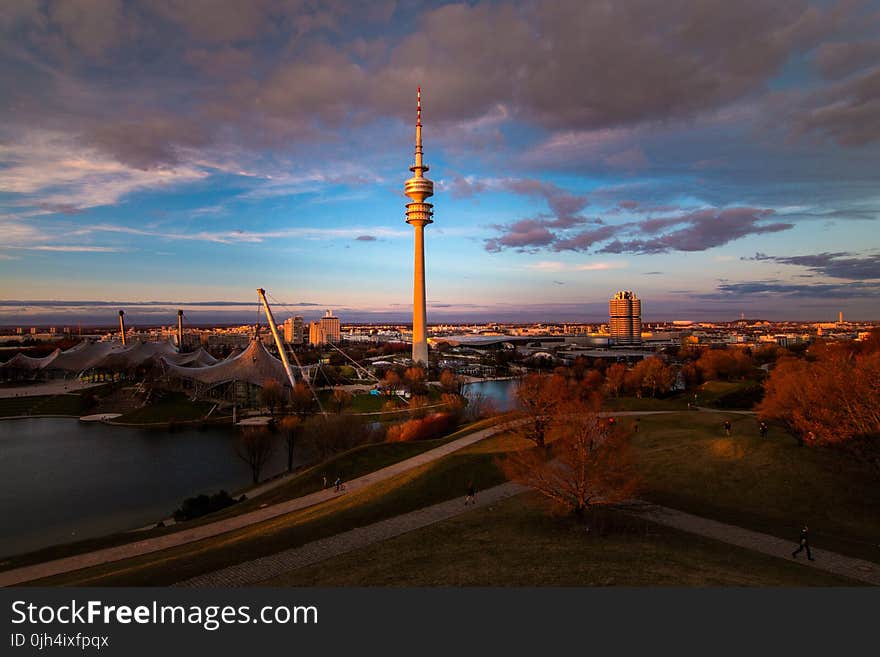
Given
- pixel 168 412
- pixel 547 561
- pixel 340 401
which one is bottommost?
pixel 168 412

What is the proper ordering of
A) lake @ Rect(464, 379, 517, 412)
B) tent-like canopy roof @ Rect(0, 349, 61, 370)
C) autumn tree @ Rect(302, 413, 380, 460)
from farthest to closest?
tent-like canopy roof @ Rect(0, 349, 61, 370)
lake @ Rect(464, 379, 517, 412)
autumn tree @ Rect(302, 413, 380, 460)

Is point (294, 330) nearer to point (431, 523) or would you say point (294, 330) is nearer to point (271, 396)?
point (271, 396)

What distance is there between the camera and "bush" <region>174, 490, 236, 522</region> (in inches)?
873

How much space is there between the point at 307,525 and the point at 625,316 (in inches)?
7389

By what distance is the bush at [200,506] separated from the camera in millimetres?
22172

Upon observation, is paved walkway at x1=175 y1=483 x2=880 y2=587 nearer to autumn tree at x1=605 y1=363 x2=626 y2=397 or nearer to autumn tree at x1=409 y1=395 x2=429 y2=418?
autumn tree at x1=409 y1=395 x2=429 y2=418

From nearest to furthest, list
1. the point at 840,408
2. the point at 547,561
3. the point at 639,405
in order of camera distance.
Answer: the point at 547,561 → the point at 840,408 → the point at 639,405

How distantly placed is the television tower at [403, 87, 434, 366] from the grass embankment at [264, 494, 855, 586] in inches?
3283

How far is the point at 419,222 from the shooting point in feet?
328

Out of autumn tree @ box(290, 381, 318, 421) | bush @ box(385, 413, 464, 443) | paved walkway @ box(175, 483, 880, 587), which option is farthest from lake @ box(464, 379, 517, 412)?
paved walkway @ box(175, 483, 880, 587)

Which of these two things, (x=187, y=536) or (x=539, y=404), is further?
(x=539, y=404)

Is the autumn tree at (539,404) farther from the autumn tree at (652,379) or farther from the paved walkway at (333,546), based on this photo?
the autumn tree at (652,379)

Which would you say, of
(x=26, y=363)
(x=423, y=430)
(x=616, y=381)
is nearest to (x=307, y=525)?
(x=423, y=430)

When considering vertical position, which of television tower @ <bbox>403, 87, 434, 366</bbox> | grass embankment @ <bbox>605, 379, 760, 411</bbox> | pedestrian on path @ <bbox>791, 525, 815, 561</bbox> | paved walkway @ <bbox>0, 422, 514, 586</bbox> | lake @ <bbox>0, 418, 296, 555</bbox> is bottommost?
lake @ <bbox>0, 418, 296, 555</bbox>
